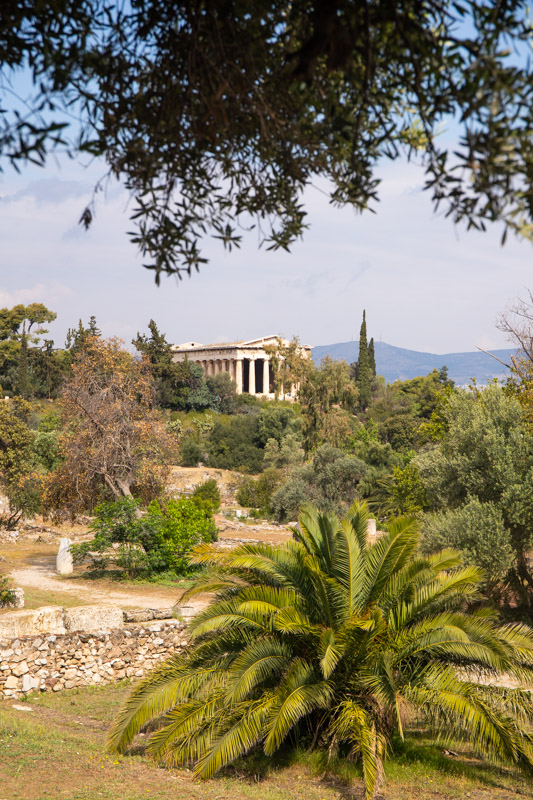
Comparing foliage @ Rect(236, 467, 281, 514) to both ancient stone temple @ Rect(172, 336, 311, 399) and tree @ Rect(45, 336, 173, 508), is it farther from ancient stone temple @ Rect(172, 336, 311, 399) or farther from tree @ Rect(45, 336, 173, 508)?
ancient stone temple @ Rect(172, 336, 311, 399)

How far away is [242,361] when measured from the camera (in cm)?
6981

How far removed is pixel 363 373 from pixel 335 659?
55.3 metres

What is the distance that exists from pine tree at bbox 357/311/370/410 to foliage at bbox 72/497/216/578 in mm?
43554

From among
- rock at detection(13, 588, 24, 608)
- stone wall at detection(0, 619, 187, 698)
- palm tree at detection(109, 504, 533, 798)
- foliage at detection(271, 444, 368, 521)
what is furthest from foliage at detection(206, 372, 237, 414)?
palm tree at detection(109, 504, 533, 798)

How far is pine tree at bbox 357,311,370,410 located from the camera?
59.9 m

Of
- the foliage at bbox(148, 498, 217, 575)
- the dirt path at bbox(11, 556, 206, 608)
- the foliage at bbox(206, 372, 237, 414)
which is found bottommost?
the dirt path at bbox(11, 556, 206, 608)

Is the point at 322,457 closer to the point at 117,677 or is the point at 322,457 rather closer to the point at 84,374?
the point at 84,374

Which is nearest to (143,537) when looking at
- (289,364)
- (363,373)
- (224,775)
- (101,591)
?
(101,591)

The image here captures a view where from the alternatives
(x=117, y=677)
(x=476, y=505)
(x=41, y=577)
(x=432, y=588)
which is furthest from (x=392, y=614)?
(x=41, y=577)

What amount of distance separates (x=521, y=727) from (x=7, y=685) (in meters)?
6.91

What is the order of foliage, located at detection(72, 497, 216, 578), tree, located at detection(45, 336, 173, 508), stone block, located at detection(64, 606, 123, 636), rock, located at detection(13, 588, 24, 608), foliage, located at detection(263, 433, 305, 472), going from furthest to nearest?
foliage, located at detection(263, 433, 305, 472), tree, located at detection(45, 336, 173, 508), foliage, located at detection(72, 497, 216, 578), rock, located at detection(13, 588, 24, 608), stone block, located at detection(64, 606, 123, 636)

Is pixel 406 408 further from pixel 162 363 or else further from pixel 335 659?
pixel 335 659

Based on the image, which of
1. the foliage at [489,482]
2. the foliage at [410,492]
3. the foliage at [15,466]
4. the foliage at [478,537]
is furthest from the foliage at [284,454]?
the foliage at [478,537]

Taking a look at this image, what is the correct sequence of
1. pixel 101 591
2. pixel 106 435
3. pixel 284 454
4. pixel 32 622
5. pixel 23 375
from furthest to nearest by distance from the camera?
pixel 23 375 < pixel 284 454 < pixel 106 435 < pixel 101 591 < pixel 32 622
